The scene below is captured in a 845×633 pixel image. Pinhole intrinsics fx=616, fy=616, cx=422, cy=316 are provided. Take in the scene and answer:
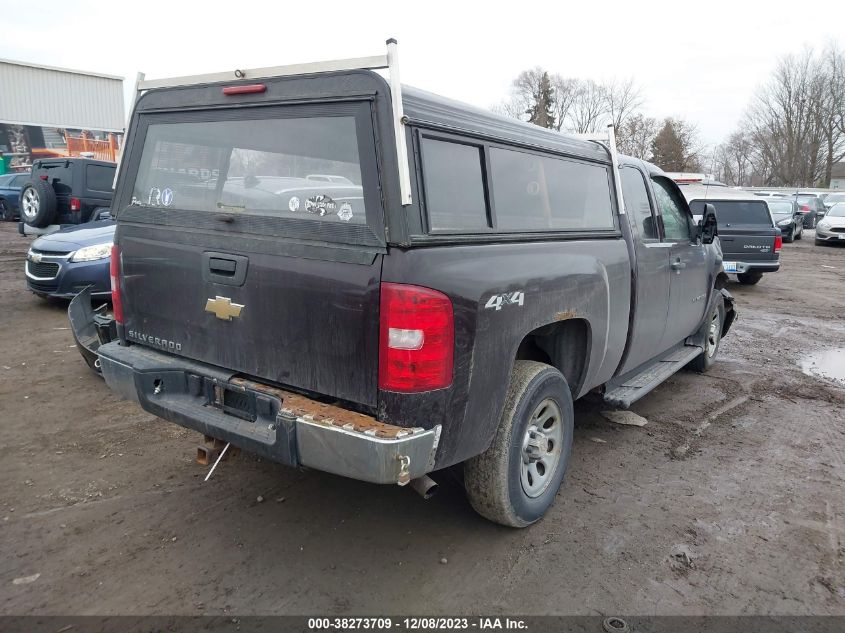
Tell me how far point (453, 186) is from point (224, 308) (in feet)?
3.97

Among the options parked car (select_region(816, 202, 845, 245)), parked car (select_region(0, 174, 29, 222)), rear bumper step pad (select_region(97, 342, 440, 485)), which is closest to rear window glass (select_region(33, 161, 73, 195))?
rear bumper step pad (select_region(97, 342, 440, 485))

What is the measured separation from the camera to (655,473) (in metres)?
4.05

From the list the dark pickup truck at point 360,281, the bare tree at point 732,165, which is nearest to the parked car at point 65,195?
the dark pickup truck at point 360,281

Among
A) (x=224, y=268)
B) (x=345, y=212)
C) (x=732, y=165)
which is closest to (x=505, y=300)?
(x=345, y=212)

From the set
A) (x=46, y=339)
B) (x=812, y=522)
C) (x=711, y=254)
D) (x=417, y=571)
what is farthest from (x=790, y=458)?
(x=46, y=339)

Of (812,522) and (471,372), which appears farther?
(812,522)

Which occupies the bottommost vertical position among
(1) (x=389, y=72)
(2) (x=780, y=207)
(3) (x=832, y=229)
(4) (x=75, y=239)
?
(3) (x=832, y=229)

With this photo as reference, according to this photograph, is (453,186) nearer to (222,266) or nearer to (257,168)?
(257,168)

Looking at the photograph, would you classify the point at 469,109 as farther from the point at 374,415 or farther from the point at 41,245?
Answer: the point at 41,245

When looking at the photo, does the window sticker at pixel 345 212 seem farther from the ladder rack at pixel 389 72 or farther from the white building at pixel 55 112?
the white building at pixel 55 112

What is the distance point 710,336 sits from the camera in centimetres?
639

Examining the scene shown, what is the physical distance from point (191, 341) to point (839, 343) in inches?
321

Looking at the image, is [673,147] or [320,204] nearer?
[320,204]

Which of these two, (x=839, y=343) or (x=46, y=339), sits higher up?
(x=46, y=339)
